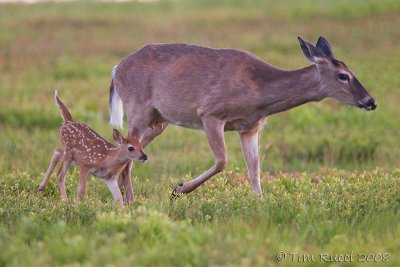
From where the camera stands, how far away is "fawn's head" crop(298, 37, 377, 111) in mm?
8320

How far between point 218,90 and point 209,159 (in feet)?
9.67

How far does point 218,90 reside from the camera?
8844 mm

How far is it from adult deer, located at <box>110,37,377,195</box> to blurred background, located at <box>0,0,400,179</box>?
927 millimetres

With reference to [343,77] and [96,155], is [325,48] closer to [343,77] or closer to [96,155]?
[343,77]

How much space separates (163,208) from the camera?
750cm

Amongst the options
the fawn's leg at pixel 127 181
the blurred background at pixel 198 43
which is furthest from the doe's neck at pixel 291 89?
the fawn's leg at pixel 127 181

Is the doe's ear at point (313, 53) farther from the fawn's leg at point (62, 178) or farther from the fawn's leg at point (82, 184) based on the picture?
the fawn's leg at point (62, 178)

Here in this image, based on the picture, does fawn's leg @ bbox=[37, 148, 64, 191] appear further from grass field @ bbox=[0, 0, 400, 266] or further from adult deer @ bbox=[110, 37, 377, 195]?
adult deer @ bbox=[110, 37, 377, 195]

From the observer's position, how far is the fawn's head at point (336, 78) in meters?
8.32

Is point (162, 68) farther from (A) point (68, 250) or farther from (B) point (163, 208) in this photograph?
(A) point (68, 250)

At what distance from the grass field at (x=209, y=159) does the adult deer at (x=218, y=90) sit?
649mm

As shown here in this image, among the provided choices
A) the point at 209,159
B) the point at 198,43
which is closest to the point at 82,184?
the point at 209,159

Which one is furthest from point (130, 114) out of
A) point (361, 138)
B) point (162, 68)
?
point (361, 138)

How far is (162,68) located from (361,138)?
456cm
